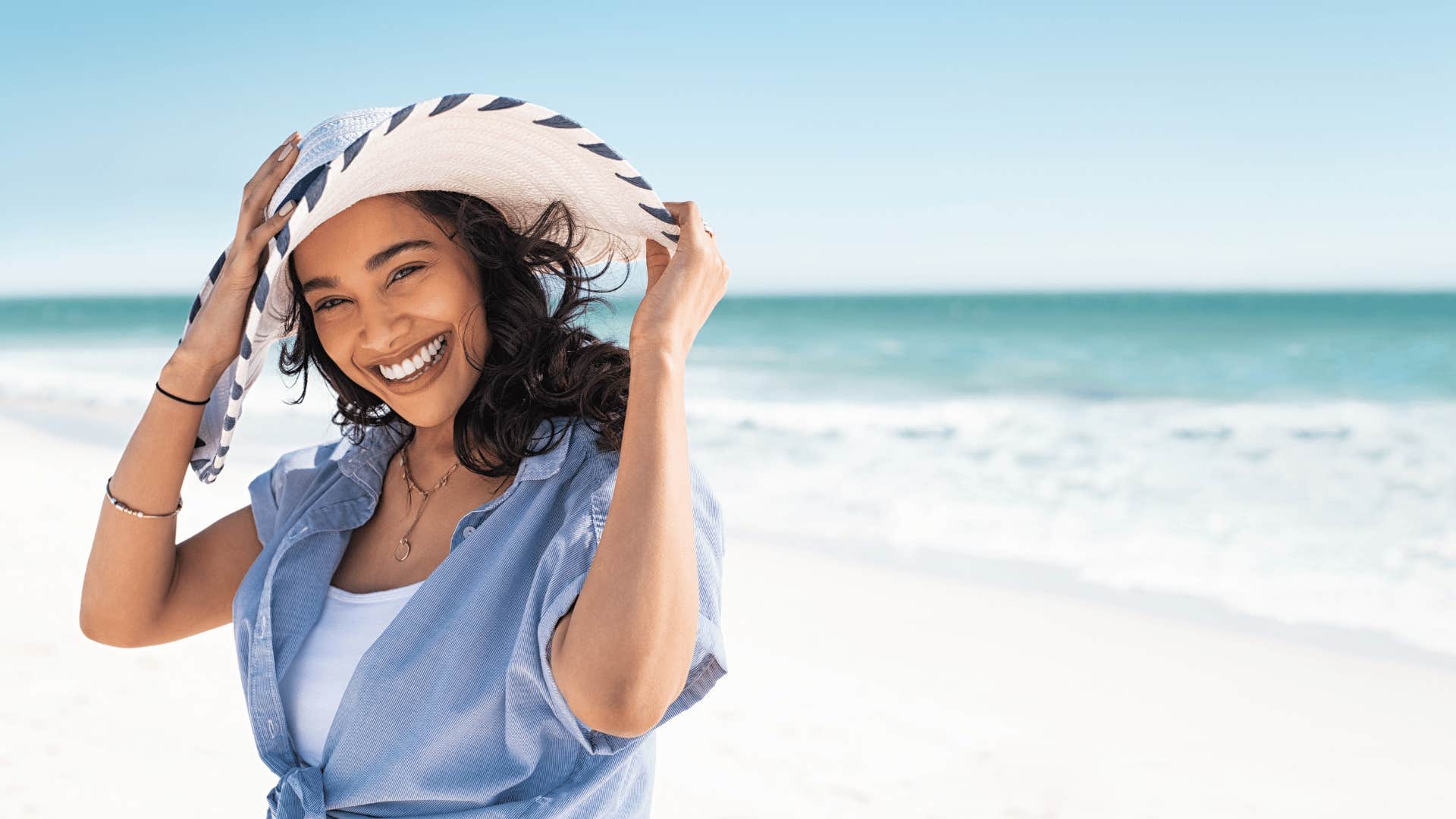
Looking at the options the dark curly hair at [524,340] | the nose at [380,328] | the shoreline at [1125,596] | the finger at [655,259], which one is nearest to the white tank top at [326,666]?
the dark curly hair at [524,340]

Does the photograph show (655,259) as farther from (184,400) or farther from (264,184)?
(184,400)

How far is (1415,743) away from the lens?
3.78 metres

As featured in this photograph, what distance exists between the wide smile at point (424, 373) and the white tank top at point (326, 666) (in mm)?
296

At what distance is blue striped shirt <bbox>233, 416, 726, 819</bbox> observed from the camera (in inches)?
52.1

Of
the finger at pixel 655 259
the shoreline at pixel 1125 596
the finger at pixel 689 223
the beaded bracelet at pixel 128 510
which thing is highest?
the finger at pixel 689 223

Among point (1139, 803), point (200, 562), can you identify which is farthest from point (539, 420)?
point (1139, 803)

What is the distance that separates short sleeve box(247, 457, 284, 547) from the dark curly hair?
248mm

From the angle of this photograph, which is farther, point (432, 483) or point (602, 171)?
point (432, 483)

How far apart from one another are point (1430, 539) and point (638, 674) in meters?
6.59

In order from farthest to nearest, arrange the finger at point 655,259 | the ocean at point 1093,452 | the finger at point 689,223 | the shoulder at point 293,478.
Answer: the ocean at point 1093,452 < the shoulder at point 293,478 < the finger at point 655,259 < the finger at point 689,223

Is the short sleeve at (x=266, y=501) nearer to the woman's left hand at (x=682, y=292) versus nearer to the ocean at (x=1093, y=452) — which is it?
the ocean at (x=1093, y=452)

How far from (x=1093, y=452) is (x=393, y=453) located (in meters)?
8.56

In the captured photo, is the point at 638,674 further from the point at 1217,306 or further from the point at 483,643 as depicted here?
the point at 1217,306

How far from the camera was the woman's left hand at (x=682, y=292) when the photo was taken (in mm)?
1259
